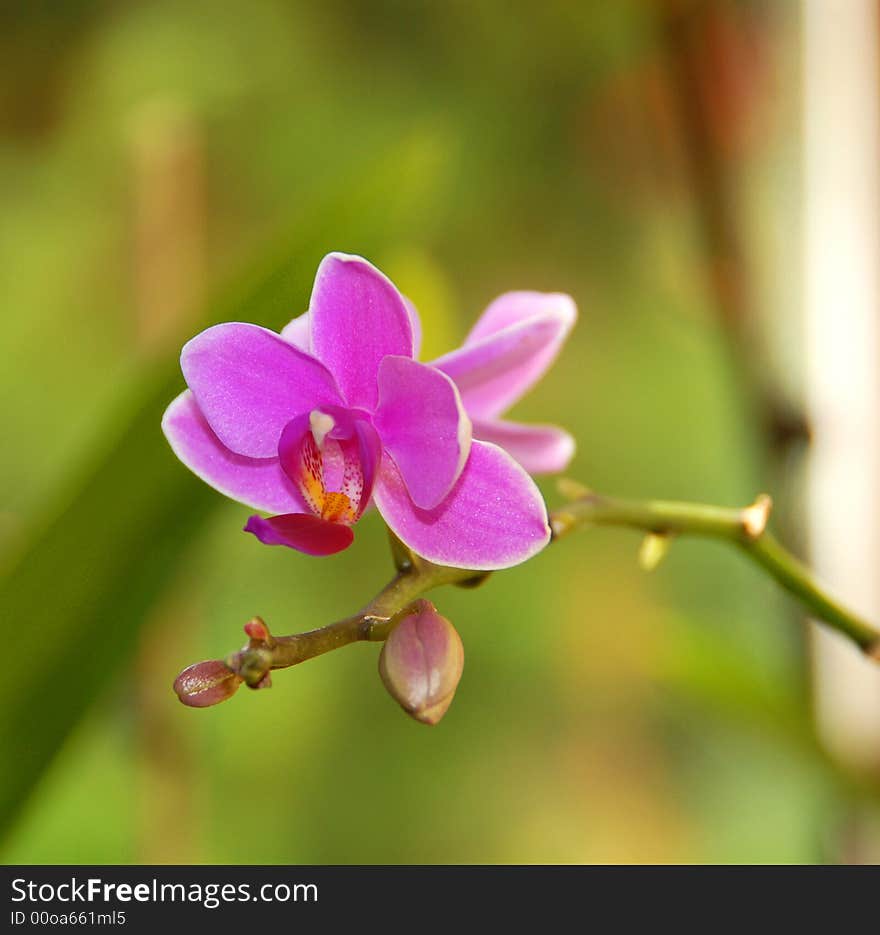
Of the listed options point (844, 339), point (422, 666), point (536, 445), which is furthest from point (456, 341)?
point (422, 666)

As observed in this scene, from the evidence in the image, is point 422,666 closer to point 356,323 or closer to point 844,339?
point 356,323

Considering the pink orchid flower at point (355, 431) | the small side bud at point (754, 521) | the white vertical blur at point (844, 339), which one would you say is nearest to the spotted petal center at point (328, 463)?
the pink orchid flower at point (355, 431)

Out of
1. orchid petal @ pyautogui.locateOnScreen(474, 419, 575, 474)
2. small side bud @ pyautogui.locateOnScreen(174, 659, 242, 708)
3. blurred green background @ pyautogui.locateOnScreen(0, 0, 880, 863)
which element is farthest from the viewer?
blurred green background @ pyautogui.locateOnScreen(0, 0, 880, 863)

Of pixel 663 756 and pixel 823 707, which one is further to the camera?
pixel 663 756

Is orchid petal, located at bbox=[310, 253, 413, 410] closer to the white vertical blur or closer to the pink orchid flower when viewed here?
the pink orchid flower

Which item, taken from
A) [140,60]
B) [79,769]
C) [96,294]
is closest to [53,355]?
[96,294]

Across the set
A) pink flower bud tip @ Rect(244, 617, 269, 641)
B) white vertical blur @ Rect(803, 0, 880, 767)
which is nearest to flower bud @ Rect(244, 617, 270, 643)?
pink flower bud tip @ Rect(244, 617, 269, 641)
